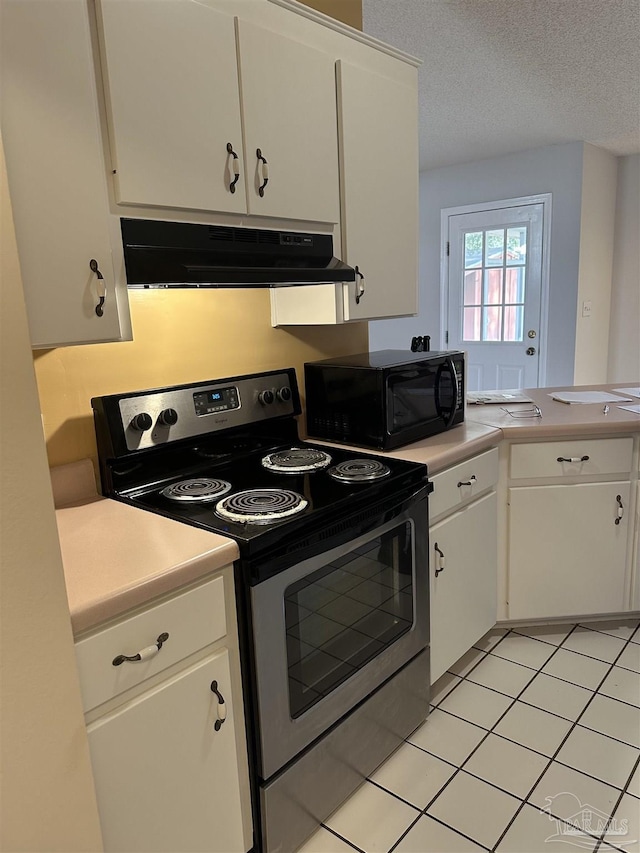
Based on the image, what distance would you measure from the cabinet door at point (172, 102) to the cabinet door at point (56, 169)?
0.06 meters

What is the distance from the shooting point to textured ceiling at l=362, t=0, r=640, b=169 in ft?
7.93

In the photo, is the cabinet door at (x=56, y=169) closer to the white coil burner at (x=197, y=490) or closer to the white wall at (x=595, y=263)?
the white coil burner at (x=197, y=490)

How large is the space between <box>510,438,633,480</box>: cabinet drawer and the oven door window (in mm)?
731

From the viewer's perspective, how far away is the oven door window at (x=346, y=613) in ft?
4.82

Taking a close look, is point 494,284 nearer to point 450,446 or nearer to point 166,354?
point 450,446

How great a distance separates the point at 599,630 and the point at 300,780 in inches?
60.9

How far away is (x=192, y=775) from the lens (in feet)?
4.30

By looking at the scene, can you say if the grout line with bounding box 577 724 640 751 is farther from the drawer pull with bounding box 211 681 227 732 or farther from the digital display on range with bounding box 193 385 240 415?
the digital display on range with bounding box 193 385 240 415

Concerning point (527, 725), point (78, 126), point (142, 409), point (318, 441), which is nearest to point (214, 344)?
point (142, 409)

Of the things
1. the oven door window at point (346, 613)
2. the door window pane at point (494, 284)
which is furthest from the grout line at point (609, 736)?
the door window pane at point (494, 284)

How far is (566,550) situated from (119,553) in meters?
1.78

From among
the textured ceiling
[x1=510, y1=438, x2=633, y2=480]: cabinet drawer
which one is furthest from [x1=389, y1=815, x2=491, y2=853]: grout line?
the textured ceiling

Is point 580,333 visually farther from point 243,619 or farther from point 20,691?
point 20,691

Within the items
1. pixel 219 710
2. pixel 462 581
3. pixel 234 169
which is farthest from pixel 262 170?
pixel 462 581
